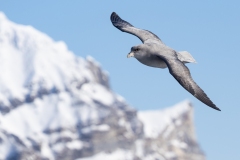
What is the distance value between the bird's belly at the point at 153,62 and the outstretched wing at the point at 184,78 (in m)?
0.47

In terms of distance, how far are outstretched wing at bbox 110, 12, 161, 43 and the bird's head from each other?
408 centimetres

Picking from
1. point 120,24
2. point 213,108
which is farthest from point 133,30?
point 213,108

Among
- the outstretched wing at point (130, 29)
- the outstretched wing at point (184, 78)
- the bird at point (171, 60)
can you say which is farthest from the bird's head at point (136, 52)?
the outstretched wing at point (130, 29)

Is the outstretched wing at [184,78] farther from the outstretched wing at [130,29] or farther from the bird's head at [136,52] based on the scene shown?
the outstretched wing at [130,29]

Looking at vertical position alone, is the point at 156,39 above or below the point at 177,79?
above

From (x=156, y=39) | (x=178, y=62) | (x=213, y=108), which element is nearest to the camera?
(x=213, y=108)

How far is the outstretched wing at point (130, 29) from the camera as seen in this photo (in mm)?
31102

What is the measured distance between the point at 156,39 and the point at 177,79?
5317 millimetres

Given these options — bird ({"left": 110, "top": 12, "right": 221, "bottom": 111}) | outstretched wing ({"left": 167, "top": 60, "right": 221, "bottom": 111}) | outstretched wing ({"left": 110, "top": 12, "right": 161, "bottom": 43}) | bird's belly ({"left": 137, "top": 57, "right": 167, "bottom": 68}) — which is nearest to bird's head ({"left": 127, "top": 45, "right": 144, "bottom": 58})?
bird ({"left": 110, "top": 12, "right": 221, "bottom": 111})

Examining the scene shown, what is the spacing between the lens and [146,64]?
85.5 ft

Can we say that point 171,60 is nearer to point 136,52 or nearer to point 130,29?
point 136,52

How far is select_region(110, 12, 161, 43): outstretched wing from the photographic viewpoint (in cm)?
3110

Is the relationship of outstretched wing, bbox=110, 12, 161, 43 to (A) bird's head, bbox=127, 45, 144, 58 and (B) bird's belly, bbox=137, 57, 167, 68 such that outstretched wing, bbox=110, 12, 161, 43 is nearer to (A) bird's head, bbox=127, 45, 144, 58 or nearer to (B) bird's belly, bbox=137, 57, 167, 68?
(A) bird's head, bbox=127, 45, 144, 58

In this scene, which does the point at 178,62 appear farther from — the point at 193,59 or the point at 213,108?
the point at 213,108
